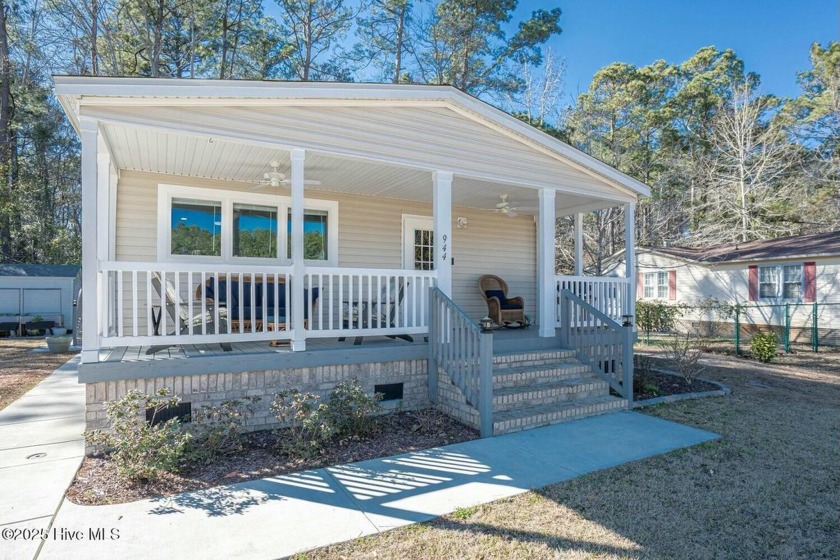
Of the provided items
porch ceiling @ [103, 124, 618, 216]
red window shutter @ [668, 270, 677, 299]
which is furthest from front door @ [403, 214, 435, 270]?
red window shutter @ [668, 270, 677, 299]

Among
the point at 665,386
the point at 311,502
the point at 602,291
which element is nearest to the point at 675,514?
the point at 311,502

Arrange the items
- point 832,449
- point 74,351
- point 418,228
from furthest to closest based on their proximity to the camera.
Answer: point 74,351 < point 418,228 < point 832,449

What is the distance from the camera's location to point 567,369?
6227 millimetres

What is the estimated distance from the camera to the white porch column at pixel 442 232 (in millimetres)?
6074

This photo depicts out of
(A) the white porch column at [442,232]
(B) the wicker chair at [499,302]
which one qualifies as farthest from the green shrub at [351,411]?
(B) the wicker chair at [499,302]

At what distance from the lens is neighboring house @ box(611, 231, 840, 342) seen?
1353 centimetres

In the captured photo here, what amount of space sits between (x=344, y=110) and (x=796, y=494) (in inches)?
224

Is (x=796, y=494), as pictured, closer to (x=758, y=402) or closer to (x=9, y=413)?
(x=758, y=402)

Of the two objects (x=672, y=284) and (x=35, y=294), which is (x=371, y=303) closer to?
(x=35, y=294)

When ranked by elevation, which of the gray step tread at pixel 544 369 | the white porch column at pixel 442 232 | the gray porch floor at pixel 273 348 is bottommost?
the gray step tread at pixel 544 369

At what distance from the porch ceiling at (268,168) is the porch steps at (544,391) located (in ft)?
8.79

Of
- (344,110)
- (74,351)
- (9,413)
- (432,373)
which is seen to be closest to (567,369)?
(432,373)

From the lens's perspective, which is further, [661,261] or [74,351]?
[661,261]

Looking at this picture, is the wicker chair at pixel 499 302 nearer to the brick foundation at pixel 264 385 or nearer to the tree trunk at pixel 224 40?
the brick foundation at pixel 264 385
